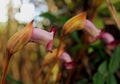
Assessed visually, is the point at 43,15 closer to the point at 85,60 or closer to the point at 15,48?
the point at 85,60

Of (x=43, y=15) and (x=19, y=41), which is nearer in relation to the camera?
(x=19, y=41)

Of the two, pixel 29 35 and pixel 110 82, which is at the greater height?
pixel 29 35

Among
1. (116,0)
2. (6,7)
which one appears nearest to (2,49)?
(6,7)

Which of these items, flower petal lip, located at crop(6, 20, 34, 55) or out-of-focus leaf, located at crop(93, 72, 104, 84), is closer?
flower petal lip, located at crop(6, 20, 34, 55)

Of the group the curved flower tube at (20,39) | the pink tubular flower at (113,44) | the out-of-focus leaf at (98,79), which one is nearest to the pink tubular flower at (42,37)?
the curved flower tube at (20,39)

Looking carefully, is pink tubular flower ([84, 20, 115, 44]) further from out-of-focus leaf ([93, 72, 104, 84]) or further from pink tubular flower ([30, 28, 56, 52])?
pink tubular flower ([30, 28, 56, 52])

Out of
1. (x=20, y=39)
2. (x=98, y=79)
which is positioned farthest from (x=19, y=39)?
(x=98, y=79)

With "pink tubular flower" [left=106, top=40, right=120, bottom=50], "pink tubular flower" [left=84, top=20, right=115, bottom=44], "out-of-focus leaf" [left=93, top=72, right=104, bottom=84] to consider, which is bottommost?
"out-of-focus leaf" [left=93, top=72, right=104, bottom=84]

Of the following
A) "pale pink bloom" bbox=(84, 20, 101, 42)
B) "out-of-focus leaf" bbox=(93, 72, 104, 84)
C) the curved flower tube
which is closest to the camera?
the curved flower tube

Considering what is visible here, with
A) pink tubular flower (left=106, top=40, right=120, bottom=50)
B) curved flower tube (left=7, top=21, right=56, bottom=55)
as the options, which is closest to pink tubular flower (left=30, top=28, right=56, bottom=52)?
curved flower tube (left=7, top=21, right=56, bottom=55)

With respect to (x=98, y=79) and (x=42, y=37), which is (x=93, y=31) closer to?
(x=98, y=79)

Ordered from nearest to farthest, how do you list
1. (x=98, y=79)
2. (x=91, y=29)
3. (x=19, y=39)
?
(x=19, y=39), (x=98, y=79), (x=91, y=29)
